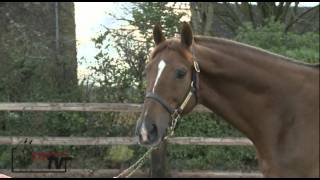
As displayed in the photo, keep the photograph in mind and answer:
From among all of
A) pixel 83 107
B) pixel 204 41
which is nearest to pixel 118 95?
pixel 83 107

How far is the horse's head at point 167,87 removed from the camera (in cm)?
353

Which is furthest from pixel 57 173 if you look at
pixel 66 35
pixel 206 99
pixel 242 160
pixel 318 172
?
pixel 318 172

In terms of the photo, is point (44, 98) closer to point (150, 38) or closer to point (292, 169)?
point (150, 38)

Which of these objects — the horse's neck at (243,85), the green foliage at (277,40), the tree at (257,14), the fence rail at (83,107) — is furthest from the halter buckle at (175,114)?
the tree at (257,14)

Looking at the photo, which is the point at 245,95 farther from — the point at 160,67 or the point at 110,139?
the point at 110,139

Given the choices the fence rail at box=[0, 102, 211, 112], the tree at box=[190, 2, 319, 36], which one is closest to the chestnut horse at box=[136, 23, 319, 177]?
the fence rail at box=[0, 102, 211, 112]

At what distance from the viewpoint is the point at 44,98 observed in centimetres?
923

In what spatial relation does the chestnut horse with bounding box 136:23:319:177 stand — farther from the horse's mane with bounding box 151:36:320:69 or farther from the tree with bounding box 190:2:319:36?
the tree with bounding box 190:2:319:36

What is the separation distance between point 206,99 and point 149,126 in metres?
0.49

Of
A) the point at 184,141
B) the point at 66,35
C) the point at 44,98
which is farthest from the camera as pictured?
the point at 66,35

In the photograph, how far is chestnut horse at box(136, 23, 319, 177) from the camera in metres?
3.41

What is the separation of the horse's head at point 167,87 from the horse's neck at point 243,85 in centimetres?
11

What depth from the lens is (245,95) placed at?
3660 mm

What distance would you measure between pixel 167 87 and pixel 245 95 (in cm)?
54
